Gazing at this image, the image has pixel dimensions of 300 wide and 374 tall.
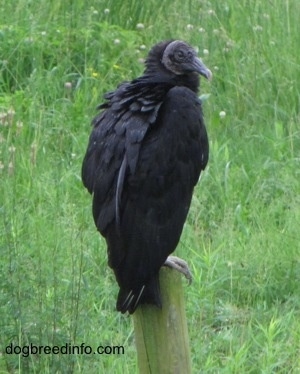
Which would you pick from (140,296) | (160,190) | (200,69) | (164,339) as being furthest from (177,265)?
(200,69)

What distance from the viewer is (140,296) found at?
2971 millimetres

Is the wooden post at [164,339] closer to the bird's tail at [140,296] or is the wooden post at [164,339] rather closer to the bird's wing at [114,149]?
the bird's tail at [140,296]

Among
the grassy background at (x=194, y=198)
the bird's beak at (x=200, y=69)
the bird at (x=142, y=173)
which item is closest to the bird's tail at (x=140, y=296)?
the bird at (x=142, y=173)

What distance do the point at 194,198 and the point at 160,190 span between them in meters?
1.54

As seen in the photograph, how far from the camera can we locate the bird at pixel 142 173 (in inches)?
124

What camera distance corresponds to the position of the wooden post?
2.82m

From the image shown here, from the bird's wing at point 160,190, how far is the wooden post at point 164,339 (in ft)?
0.66

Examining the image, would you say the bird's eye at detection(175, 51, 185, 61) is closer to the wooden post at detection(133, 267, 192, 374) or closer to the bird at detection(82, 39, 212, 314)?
the bird at detection(82, 39, 212, 314)

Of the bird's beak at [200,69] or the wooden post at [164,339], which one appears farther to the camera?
the bird's beak at [200,69]

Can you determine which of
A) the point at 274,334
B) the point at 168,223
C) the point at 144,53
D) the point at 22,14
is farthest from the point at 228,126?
the point at 168,223

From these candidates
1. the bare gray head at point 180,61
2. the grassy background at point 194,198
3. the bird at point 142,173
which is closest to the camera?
the bird at point 142,173

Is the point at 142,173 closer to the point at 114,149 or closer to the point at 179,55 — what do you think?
the point at 114,149

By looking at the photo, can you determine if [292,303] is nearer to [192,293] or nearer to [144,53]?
[192,293]

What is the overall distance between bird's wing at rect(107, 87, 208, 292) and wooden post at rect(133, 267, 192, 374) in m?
0.20
